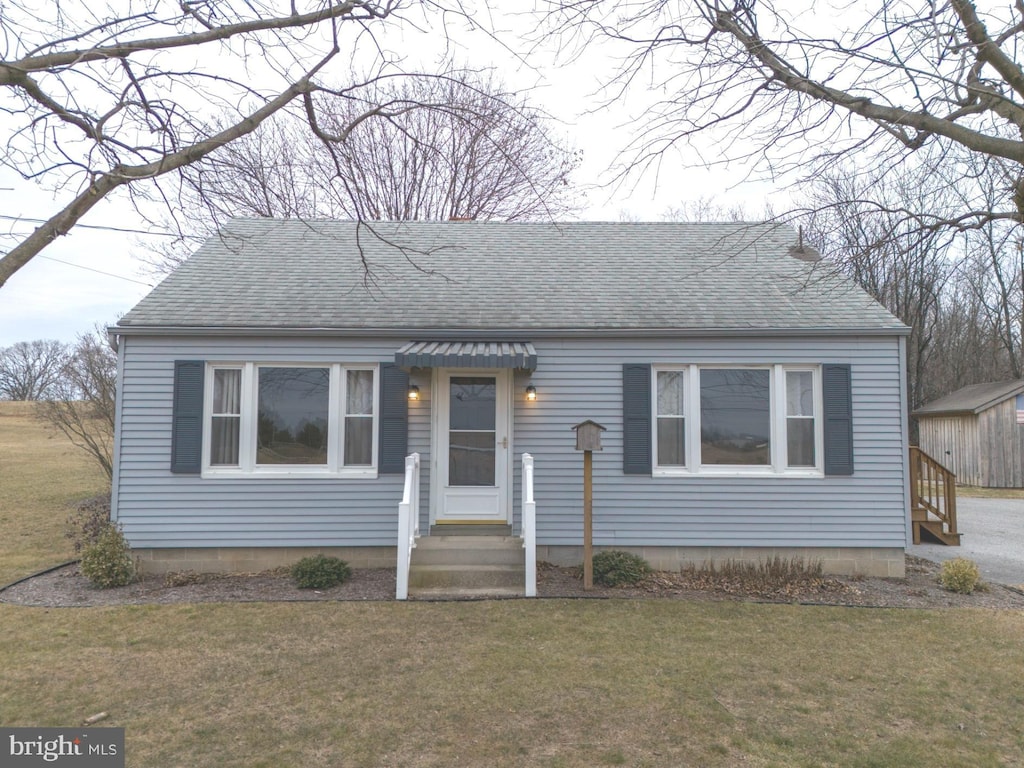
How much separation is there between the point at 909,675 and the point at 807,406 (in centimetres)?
378

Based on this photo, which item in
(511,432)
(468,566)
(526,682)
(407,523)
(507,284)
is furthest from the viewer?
(507,284)

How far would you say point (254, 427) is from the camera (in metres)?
7.64

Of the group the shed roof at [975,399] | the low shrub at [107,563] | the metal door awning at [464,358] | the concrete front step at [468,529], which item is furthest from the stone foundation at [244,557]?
the shed roof at [975,399]

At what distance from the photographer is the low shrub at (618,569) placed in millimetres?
6941

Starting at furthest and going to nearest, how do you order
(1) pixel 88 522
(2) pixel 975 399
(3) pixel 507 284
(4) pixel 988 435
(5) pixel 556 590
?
(2) pixel 975 399 → (4) pixel 988 435 → (1) pixel 88 522 → (3) pixel 507 284 → (5) pixel 556 590

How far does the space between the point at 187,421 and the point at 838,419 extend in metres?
8.15

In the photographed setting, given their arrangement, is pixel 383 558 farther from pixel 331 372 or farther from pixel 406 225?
pixel 406 225

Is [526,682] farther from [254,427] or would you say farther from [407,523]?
[254,427]

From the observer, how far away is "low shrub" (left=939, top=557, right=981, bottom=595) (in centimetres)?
690

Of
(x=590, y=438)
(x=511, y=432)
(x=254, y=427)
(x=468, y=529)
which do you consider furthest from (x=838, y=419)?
(x=254, y=427)

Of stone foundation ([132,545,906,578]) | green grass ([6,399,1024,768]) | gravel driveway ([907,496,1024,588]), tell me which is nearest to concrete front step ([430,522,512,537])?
stone foundation ([132,545,906,578])

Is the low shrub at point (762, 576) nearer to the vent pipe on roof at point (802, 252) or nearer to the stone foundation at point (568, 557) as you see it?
the stone foundation at point (568, 557)

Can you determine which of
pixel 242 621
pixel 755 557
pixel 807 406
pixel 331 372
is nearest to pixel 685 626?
pixel 755 557

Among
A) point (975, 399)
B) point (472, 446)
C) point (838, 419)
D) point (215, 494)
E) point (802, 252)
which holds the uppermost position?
point (802, 252)
